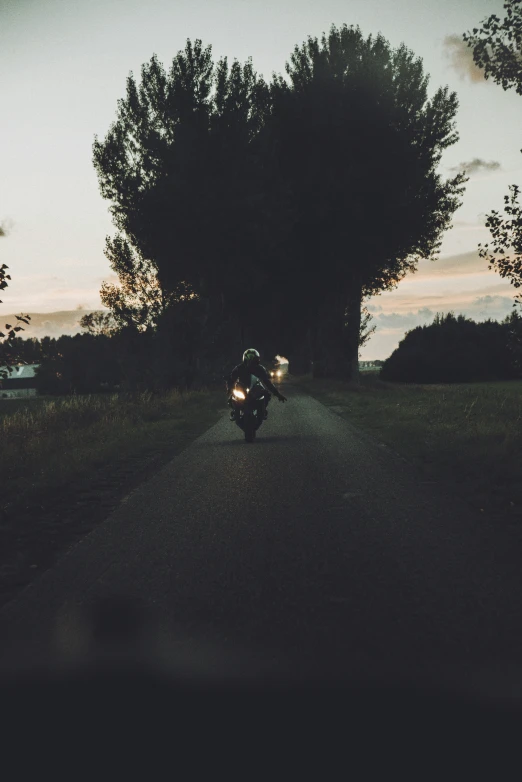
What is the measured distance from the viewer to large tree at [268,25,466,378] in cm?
3453

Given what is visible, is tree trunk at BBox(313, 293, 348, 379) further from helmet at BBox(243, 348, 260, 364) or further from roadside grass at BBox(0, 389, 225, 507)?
helmet at BBox(243, 348, 260, 364)

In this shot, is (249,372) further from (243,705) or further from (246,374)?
(243,705)

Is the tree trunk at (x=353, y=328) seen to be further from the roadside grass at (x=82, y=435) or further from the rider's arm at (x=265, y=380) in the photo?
the rider's arm at (x=265, y=380)

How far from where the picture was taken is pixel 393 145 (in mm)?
34375

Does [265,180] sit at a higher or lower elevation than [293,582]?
higher

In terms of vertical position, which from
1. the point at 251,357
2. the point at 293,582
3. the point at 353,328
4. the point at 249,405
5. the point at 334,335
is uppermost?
the point at 353,328

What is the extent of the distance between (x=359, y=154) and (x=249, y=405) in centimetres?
2459

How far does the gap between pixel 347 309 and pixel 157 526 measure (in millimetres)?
32888

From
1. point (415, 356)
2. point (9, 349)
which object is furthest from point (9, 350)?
point (415, 356)

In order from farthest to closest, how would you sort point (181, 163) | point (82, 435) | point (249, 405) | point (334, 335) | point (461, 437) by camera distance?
point (334, 335), point (181, 163), point (82, 435), point (249, 405), point (461, 437)

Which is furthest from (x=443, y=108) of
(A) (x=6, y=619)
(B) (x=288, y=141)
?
(A) (x=6, y=619)

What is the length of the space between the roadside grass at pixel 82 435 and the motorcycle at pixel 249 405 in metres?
1.36

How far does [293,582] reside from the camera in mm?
4703

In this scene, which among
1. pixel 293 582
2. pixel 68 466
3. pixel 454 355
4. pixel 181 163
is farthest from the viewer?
pixel 454 355
